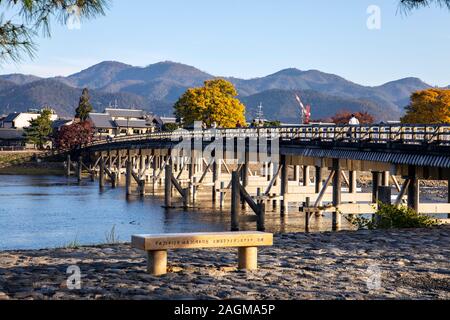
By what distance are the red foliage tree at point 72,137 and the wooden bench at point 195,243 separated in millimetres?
95065

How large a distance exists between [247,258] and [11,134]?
12312 cm

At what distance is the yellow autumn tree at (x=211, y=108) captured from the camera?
320 ft

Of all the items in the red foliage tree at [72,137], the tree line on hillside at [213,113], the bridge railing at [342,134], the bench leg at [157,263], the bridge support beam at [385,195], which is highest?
the tree line on hillside at [213,113]

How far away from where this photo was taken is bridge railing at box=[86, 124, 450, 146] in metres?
28.6

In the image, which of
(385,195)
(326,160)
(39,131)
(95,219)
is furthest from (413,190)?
(39,131)

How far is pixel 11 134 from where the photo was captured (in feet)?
429

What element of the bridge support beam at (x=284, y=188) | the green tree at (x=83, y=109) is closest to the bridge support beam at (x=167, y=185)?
the bridge support beam at (x=284, y=188)

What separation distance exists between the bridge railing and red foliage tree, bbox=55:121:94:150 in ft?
99.4

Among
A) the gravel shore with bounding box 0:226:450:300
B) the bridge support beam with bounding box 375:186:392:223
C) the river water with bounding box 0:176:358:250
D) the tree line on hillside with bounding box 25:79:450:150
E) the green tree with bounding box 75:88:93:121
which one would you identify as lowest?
the river water with bounding box 0:176:358:250

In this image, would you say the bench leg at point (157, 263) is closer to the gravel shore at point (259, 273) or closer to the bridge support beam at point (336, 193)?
the gravel shore at point (259, 273)

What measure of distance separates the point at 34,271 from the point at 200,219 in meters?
27.4

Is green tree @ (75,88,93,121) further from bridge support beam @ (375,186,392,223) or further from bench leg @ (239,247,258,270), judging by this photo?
bench leg @ (239,247,258,270)

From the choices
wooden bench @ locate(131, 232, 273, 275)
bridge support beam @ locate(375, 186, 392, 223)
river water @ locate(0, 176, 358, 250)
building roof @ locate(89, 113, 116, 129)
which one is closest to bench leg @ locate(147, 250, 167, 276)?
wooden bench @ locate(131, 232, 273, 275)

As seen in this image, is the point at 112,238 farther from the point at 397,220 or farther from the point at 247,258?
the point at 247,258
